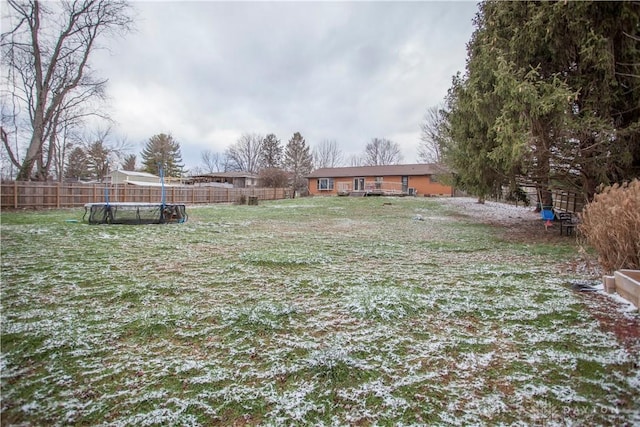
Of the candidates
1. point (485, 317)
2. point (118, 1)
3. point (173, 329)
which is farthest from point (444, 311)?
point (118, 1)

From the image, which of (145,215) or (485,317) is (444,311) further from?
Result: (145,215)

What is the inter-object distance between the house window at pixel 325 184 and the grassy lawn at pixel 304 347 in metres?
28.4

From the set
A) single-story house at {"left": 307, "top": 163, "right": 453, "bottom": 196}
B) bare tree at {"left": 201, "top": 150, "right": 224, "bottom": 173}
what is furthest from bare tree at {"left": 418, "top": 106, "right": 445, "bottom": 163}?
bare tree at {"left": 201, "top": 150, "right": 224, "bottom": 173}

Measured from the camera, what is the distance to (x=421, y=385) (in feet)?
5.92

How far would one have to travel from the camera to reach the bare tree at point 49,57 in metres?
14.6

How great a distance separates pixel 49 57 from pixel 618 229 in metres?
23.0

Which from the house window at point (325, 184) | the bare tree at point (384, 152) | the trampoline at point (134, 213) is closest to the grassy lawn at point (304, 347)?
the trampoline at point (134, 213)

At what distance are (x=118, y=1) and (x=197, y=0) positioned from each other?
37.9ft

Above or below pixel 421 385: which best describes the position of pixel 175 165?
above

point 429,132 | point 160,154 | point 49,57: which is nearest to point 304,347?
point 49,57

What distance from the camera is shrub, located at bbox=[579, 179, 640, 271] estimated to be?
10.4 feet

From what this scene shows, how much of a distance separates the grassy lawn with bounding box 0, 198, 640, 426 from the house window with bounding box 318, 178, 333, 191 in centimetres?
2844

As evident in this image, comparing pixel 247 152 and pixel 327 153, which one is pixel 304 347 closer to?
pixel 327 153

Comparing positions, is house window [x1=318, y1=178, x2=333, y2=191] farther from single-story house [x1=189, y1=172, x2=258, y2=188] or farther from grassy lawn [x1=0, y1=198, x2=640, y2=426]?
grassy lawn [x1=0, y1=198, x2=640, y2=426]
